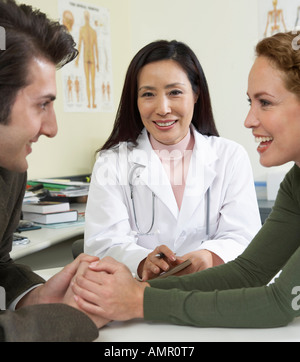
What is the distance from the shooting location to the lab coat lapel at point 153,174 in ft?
6.56

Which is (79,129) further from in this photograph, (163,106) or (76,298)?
(76,298)

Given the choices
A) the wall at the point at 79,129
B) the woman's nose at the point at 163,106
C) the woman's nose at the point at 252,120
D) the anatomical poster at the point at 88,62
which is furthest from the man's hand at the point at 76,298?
the anatomical poster at the point at 88,62

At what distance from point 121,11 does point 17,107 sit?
9.63 feet

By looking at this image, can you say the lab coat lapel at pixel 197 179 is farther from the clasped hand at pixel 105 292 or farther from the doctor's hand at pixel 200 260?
the clasped hand at pixel 105 292

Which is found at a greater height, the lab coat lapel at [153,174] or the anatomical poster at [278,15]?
the anatomical poster at [278,15]

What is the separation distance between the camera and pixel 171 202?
200cm

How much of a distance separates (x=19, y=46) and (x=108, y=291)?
608 mm

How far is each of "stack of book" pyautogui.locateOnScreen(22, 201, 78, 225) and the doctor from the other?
2.10ft

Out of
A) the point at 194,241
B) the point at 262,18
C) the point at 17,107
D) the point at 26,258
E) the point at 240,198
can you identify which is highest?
the point at 262,18

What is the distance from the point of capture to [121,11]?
3.91 m

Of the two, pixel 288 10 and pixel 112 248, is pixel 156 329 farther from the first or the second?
pixel 288 10

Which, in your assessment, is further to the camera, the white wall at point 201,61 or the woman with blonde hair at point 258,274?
the white wall at point 201,61

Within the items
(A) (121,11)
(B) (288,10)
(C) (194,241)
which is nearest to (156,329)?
(C) (194,241)
